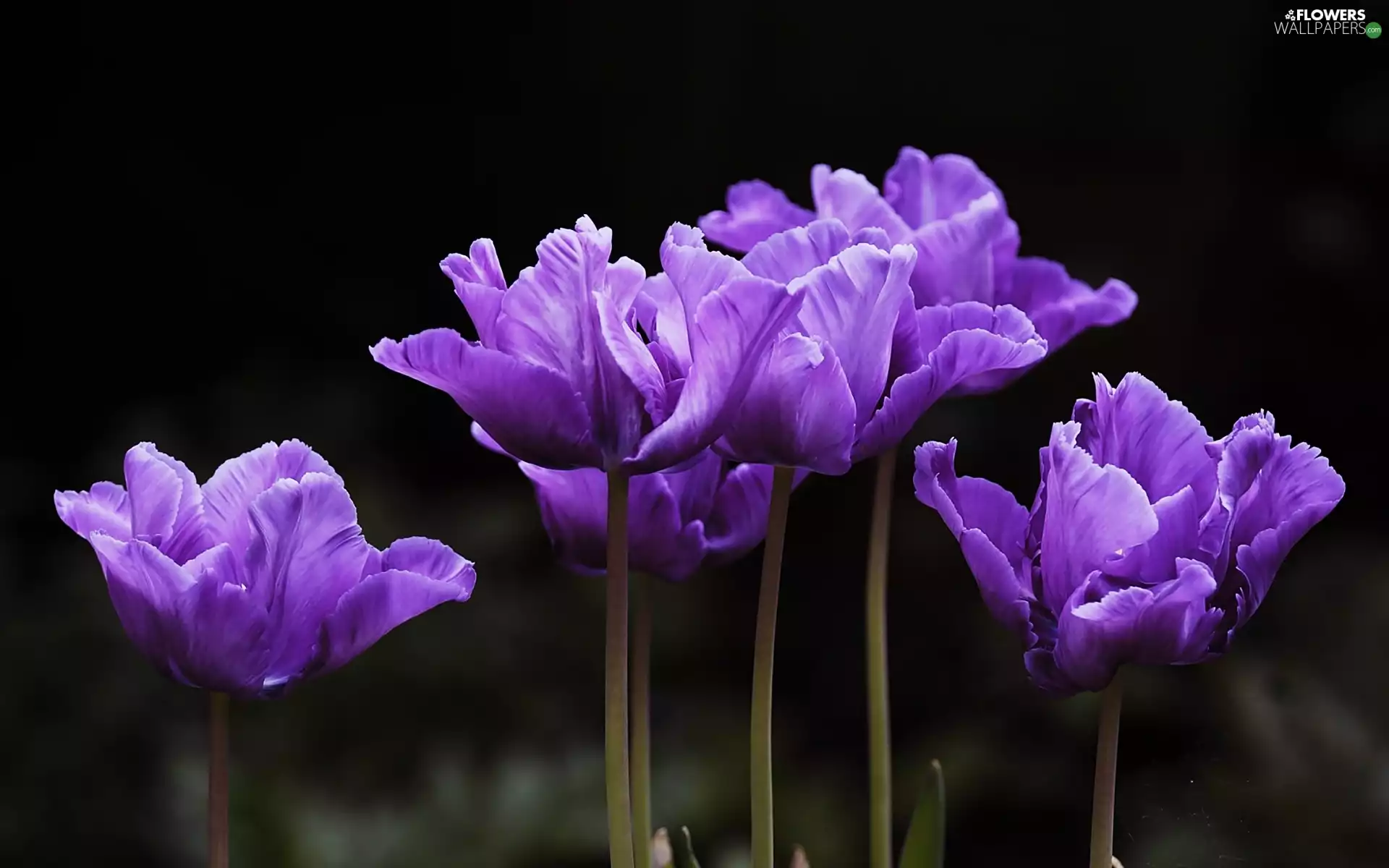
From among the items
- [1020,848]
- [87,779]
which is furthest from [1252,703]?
[87,779]

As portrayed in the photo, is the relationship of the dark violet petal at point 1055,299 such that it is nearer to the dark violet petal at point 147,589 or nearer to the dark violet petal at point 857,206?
the dark violet petal at point 857,206

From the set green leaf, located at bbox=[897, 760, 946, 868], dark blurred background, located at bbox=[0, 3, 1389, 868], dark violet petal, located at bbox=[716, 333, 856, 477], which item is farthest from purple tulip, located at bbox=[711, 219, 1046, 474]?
dark blurred background, located at bbox=[0, 3, 1389, 868]

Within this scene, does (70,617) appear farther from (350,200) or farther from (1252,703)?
(1252,703)

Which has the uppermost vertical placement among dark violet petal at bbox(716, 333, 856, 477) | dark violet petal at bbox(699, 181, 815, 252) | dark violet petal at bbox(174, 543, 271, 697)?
dark violet petal at bbox(699, 181, 815, 252)

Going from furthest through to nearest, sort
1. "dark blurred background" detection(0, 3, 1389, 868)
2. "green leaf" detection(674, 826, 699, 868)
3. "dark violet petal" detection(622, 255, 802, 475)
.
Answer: "dark blurred background" detection(0, 3, 1389, 868) → "green leaf" detection(674, 826, 699, 868) → "dark violet petal" detection(622, 255, 802, 475)

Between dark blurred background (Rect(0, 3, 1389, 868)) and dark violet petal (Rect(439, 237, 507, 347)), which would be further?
dark blurred background (Rect(0, 3, 1389, 868))

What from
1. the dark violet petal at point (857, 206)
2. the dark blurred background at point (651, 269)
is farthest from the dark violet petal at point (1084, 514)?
the dark blurred background at point (651, 269)

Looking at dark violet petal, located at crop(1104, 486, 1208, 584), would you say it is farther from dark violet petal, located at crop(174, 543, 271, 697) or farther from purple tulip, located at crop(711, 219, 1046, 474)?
dark violet petal, located at crop(174, 543, 271, 697)
